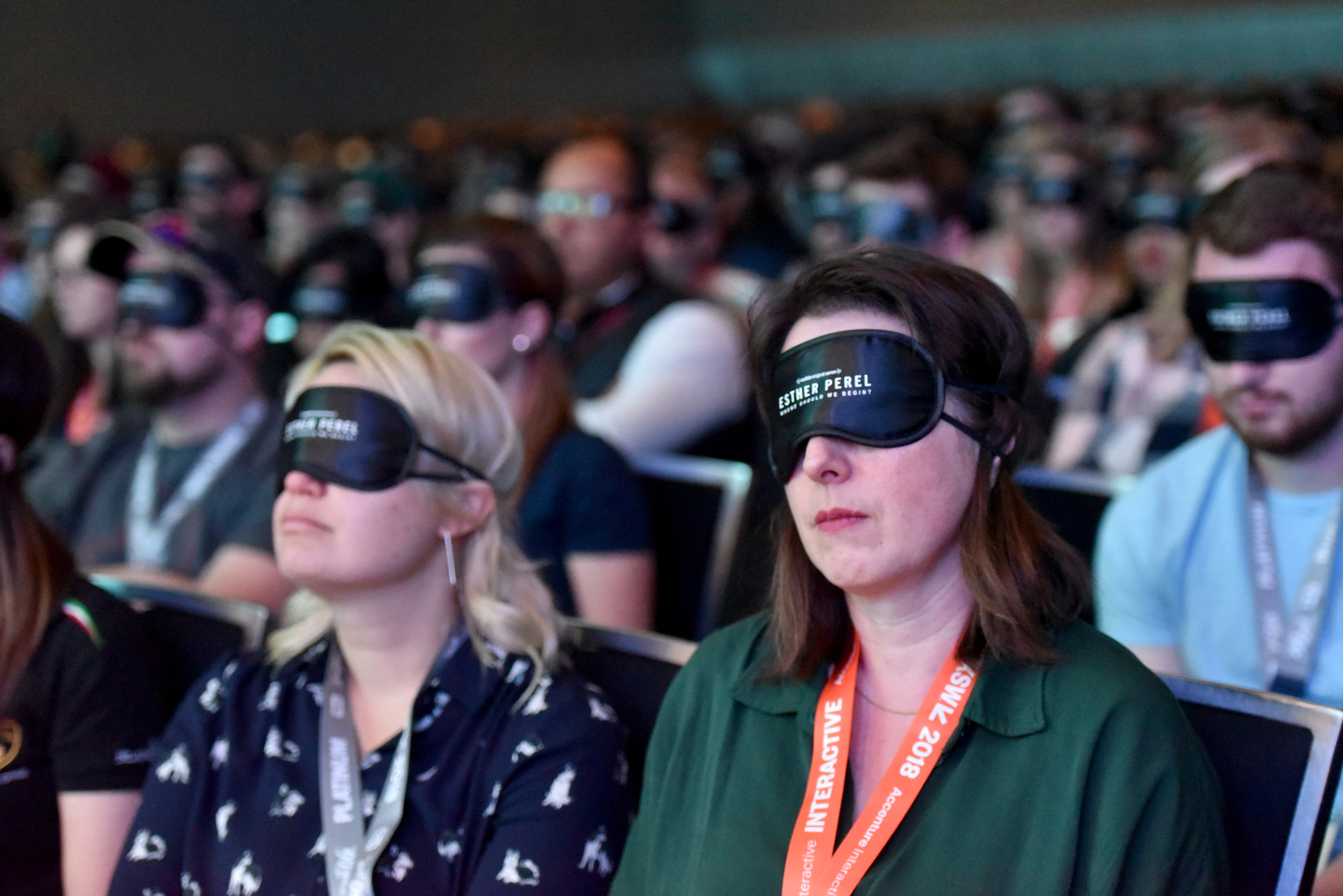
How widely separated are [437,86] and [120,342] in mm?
16365

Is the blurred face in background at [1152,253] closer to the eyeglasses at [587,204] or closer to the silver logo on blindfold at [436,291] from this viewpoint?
the eyeglasses at [587,204]

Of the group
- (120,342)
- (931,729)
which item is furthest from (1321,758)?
(120,342)

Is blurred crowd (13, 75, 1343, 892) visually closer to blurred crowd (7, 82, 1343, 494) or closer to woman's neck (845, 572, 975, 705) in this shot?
blurred crowd (7, 82, 1343, 494)

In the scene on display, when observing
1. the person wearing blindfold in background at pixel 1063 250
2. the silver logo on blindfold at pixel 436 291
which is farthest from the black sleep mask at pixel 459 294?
the person wearing blindfold in background at pixel 1063 250

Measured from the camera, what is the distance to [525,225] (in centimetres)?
359

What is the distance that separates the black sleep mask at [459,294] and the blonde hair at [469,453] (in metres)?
0.97

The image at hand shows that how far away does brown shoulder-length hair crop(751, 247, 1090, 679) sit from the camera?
67.1 inches

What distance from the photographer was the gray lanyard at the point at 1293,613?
89.6 inches

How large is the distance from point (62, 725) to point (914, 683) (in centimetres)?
137

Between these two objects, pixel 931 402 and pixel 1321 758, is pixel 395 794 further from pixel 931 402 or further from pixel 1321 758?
pixel 1321 758

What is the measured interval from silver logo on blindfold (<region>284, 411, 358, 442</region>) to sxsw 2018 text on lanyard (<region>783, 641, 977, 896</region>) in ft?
2.98

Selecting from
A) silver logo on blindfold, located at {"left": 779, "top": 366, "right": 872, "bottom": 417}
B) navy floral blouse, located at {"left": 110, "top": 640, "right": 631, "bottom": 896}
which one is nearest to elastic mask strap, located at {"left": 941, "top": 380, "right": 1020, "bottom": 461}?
silver logo on blindfold, located at {"left": 779, "top": 366, "right": 872, "bottom": 417}

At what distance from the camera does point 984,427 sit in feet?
5.73

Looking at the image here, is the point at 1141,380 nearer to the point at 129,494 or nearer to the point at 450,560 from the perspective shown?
the point at 450,560
